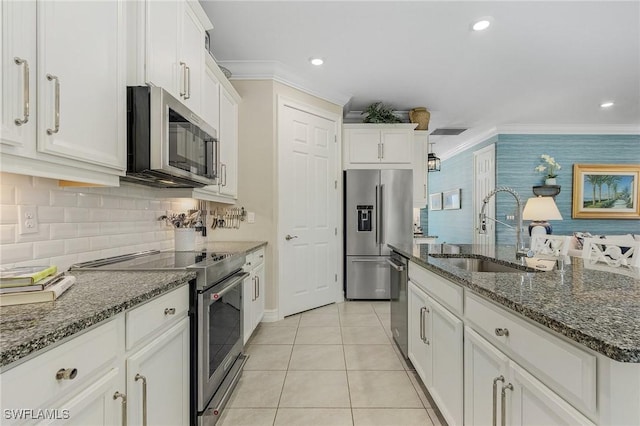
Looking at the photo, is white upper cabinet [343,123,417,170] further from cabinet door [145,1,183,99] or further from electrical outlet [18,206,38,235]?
electrical outlet [18,206,38,235]

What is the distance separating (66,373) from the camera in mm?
788

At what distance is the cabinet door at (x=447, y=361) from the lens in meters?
1.46

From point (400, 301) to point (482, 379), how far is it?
1.32 metres

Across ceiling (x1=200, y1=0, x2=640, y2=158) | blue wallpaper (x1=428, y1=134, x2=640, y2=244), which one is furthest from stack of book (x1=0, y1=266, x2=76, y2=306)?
blue wallpaper (x1=428, y1=134, x2=640, y2=244)

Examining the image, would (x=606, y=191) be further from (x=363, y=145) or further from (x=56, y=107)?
(x=56, y=107)

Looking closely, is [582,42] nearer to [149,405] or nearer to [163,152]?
[163,152]

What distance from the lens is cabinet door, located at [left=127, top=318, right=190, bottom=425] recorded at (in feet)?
3.57

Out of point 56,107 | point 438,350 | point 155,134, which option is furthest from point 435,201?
point 56,107

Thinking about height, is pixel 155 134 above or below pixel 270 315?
above

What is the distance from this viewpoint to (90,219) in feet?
5.51

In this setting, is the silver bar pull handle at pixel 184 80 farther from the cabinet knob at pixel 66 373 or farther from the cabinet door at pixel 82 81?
the cabinet knob at pixel 66 373

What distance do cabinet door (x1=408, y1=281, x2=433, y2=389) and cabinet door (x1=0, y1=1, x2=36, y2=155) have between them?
1.95 metres

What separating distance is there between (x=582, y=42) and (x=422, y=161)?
7.11 ft

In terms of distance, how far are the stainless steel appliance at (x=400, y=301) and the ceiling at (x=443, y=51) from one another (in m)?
1.96
